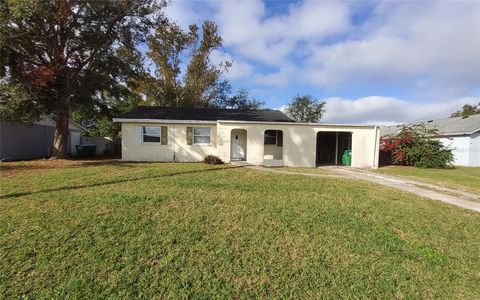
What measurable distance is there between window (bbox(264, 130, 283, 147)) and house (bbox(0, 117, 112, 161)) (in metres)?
14.0

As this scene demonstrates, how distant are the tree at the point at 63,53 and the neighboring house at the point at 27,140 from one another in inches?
110

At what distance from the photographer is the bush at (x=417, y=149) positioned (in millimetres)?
17875

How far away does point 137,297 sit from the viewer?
11.2 feet

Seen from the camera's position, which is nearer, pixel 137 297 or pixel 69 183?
pixel 137 297

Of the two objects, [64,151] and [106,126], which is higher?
[106,126]

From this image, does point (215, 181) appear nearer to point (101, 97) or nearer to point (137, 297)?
point (137, 297)

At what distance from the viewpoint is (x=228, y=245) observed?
4652 millimetres

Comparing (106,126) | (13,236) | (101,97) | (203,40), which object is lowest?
(13,236)

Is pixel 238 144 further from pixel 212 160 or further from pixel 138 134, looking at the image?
pixel 138 134

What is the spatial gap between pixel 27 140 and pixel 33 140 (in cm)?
61

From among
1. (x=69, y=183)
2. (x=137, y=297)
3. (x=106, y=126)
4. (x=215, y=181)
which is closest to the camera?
(x=137, y=297)

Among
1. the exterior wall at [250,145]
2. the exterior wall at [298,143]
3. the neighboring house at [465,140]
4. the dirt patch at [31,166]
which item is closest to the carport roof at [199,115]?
the exterior wall at [250,145]

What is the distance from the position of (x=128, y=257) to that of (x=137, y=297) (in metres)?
0.90

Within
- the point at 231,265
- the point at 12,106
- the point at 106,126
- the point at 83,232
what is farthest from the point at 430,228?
the point at 106,126
